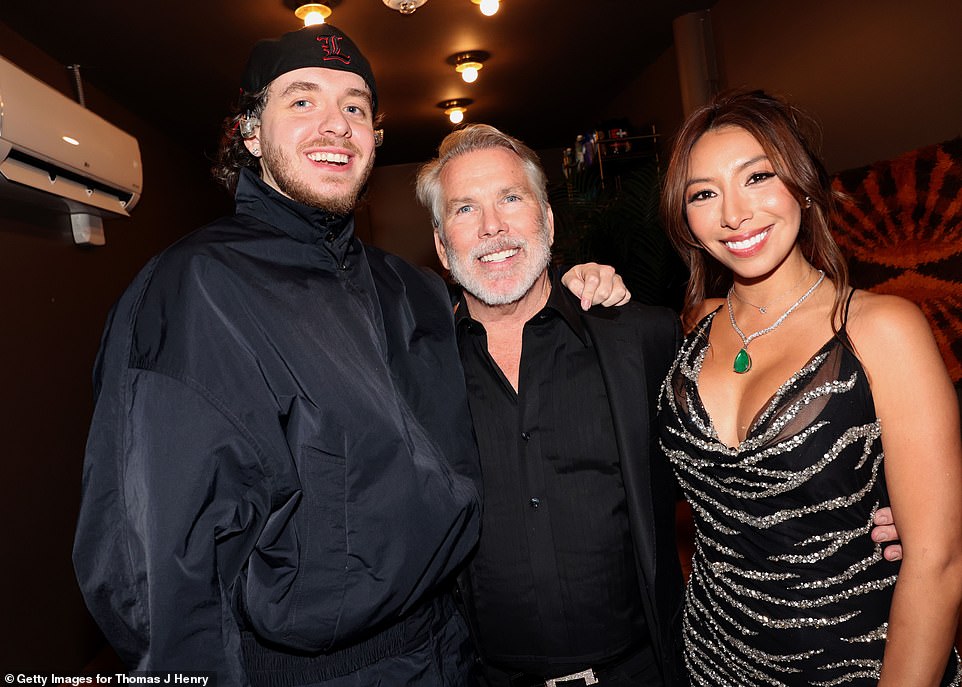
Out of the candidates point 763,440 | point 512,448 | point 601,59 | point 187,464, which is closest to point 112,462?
point 187,464

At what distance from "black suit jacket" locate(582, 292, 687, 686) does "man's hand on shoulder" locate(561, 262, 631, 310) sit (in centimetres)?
3

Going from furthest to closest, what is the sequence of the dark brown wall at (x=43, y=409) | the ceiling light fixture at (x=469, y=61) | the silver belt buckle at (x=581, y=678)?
the ceiling light fixture at (x=469, y=61)
the dark brown wall at (x=43, y=409)
the silver belt buckle at (x=581, y=678)

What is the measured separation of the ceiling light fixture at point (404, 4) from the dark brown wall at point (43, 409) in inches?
77.9

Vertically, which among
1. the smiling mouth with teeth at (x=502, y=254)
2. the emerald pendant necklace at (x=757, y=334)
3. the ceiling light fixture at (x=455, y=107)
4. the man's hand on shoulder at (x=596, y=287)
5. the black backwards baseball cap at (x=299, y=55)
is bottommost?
the emerald pendant necklace at (x=757, y=334)

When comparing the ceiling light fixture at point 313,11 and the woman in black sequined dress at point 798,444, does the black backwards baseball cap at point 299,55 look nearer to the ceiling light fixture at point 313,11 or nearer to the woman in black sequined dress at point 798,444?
the woman in black sequined dress at point 798,444

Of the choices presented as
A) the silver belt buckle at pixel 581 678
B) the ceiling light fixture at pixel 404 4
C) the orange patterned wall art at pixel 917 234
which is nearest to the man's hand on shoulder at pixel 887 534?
the silver belt buckle at pixel 581 678

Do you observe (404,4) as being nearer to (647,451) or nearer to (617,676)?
(647,451)

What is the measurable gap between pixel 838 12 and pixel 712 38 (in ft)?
4.23

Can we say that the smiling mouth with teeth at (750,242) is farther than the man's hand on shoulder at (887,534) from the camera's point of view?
Yes

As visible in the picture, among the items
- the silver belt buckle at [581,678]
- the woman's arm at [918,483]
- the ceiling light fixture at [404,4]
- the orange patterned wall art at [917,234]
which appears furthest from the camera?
the ceiling light fixture at [404,4]

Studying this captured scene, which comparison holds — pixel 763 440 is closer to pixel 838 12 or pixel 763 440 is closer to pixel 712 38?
pixel 838 12

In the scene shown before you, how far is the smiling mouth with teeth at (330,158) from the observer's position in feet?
5.38

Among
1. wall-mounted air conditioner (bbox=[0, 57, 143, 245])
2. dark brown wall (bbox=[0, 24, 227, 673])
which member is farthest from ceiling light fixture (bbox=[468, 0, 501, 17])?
dark brown wall (bbox=[0, 24, 227, 673])

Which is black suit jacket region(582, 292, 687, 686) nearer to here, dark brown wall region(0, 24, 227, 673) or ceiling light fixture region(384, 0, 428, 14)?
ceiling light fixture region(384, 0, 428, 14)
